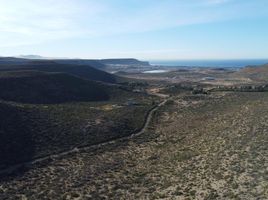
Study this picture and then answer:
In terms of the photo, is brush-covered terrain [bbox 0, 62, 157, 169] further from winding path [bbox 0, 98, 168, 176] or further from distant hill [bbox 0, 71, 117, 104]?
winding path [bbox 0, 98, 168, 176]

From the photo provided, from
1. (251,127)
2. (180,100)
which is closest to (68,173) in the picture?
(251,127)

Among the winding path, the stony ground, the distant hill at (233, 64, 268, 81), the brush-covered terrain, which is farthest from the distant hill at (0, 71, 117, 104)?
the distant hill at (233, 64, 268, 81)

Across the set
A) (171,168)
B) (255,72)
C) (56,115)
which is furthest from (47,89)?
(255,72)

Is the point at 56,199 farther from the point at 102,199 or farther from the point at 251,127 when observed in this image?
the point at 251,127

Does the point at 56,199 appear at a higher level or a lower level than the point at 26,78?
lower

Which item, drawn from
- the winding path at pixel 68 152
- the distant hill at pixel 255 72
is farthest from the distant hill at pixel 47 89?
the distant hill at pixel 255 72

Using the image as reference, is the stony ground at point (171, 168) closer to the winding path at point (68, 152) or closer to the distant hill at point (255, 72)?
the winding path at point (68, 152)
